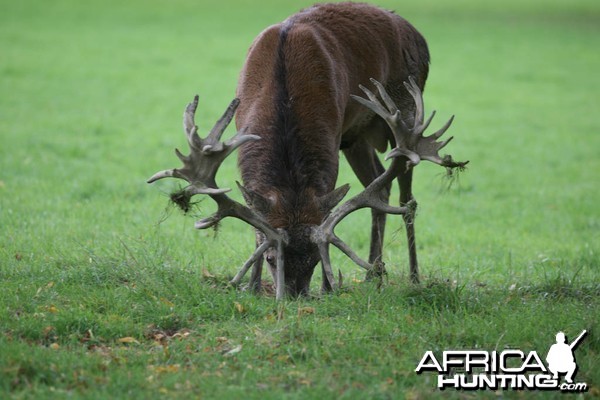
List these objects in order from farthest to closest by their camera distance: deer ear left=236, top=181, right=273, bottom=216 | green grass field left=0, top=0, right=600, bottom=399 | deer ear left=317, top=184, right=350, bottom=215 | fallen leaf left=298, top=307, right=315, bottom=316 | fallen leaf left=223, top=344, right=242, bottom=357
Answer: deer ear left=317, top=184, right=350, bottom=215 → deer ear left=236, top=181, right=273, bottom=216 → fallen leaf left=298, top=307, right=315, bottom=316 → fallen leaf left=223, top=344, right=242, bottom=357 → green grass field left=0, top=0, right=600, bottom=399

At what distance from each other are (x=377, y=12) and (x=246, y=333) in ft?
12.1

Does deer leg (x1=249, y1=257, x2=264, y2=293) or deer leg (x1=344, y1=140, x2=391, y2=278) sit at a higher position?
deer leg (x1=344, y1=140, x2=391, y2=278)

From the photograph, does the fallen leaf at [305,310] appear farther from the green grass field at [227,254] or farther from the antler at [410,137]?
the antler at [410,137]

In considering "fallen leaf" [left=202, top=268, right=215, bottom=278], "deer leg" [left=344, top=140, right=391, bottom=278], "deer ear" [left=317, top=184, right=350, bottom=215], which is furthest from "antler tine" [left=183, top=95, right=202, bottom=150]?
"deer leg" [left=344, top=140, right=391, bottom=278]

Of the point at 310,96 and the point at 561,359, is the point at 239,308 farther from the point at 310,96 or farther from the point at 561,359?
the point at 561,359

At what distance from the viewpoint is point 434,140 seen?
23.5ft

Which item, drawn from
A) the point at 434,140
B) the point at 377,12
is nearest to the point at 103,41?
the point at 377,12

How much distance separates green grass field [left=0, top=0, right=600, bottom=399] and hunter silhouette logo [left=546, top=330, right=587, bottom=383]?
0.09m

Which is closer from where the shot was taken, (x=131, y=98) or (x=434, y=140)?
(x=434, y=140)

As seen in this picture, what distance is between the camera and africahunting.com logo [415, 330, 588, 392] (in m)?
5.58

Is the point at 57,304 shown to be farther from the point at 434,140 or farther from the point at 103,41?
the point at 103,41

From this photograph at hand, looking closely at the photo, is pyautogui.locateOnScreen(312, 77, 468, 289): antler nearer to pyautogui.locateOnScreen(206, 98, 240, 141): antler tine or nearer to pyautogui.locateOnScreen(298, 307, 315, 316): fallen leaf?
pyautogui.locateOnScreen(298, 307, 315, 316): fallen leaf

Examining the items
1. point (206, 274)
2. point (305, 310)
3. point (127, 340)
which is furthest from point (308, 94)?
point (127, 340)

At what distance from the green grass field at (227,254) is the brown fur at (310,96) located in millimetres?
798
